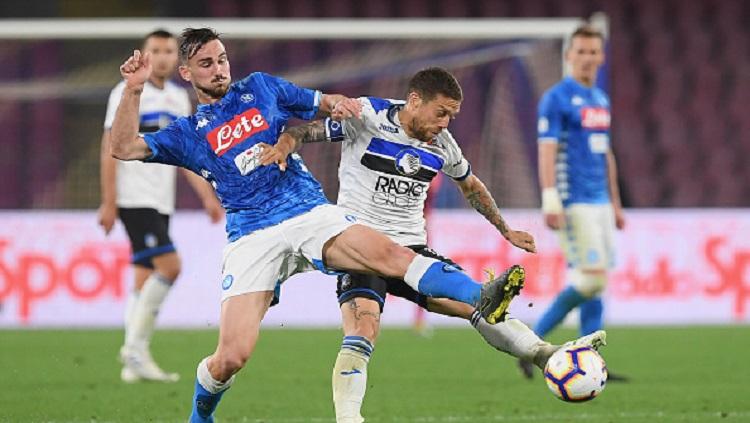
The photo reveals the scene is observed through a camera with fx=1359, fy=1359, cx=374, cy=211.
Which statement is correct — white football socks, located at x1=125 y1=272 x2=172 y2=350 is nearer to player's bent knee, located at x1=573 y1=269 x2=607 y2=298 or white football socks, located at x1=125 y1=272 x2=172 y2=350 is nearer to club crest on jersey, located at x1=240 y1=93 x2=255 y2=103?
player's bent knee, located at x1=573 y1=269 x2=607 y2=298

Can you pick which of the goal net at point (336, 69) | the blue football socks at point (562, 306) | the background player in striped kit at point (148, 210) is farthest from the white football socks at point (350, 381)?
the goal net at point (336, 69)

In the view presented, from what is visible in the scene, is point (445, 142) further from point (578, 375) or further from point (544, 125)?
point (544, 125)

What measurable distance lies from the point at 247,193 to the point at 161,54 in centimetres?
347

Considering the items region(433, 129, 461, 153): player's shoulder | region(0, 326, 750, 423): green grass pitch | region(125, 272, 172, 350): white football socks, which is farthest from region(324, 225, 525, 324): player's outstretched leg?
region(125, 272, 172, 350): white football socks

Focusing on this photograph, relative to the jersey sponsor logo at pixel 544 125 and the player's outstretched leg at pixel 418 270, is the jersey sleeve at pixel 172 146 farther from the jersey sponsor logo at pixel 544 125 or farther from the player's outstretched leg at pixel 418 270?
the jersey sponsor logo at pixel 544 125

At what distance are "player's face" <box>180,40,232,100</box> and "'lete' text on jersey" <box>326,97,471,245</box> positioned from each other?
20.3 inches

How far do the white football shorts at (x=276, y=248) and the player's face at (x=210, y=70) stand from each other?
66 cm

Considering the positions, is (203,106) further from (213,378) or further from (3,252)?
(3,252)

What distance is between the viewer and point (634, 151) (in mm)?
17312

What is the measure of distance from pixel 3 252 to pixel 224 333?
25.9 ft

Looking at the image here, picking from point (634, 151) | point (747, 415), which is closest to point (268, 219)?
point (747, 415)

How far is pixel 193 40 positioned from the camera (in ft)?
19.5

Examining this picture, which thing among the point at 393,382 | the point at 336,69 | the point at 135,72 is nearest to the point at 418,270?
the point at 135,72

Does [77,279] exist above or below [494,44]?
below
